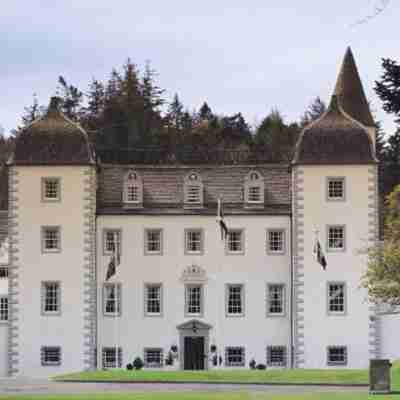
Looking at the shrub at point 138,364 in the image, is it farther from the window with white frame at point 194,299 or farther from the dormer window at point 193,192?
the dormer window at point 193,192

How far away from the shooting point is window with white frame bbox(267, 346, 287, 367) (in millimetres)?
87625

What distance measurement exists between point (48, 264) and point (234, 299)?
938 cm

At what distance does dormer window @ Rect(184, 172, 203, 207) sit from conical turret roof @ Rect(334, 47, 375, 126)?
11711mm

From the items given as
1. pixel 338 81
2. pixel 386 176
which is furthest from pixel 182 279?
pixel 386 176

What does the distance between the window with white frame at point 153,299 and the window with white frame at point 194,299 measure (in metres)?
1.34

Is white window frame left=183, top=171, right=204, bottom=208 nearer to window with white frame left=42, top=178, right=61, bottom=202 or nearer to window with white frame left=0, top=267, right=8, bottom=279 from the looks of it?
window with white frame left=42, top=178, right=61, bottom=202

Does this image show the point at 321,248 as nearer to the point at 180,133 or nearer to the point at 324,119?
the point at 324,119

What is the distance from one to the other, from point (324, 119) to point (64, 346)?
17.1m

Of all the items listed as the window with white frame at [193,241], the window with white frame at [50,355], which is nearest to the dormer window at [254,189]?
the window with white frame at [193,241]

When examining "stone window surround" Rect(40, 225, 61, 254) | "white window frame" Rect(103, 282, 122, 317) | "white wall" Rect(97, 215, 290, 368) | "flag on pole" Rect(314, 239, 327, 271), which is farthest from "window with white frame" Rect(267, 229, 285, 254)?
"stone window surround" Rect(40, 225, 61, 254)

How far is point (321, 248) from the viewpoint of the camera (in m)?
87.1

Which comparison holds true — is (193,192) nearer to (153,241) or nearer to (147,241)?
(153,241)

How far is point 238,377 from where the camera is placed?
7100cm

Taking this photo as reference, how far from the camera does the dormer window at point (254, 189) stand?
89.2 meters
